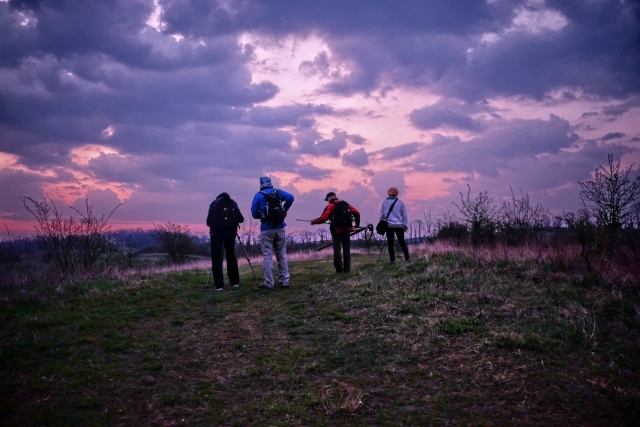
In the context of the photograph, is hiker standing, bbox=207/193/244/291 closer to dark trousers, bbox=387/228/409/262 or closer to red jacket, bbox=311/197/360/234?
red jacket, bbox=311/197/360/234

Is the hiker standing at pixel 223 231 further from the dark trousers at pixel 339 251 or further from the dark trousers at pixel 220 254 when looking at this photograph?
the dark trousers at pixel 339 251

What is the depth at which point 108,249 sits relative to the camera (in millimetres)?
15492

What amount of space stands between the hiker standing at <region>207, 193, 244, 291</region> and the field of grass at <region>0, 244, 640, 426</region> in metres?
1.87

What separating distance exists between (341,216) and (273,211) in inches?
120

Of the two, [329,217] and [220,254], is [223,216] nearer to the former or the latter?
[220,254]

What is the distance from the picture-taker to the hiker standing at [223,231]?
10.9 metres

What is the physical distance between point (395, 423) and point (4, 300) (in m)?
8.15

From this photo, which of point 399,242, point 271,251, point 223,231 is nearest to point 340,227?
point 399,242

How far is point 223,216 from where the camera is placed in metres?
11.0

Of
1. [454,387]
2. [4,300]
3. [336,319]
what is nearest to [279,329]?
[336,319]

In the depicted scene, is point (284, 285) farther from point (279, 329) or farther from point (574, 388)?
point (574, 388)

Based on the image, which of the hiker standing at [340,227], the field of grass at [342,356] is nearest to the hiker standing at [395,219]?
the hiker standing at [340,227]

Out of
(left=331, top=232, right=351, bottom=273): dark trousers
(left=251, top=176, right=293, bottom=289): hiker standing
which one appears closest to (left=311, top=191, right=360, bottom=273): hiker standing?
(left=331, top=232, right=351, bottom=273): dark trousers

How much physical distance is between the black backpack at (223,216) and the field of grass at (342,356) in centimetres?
243
